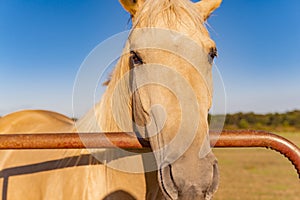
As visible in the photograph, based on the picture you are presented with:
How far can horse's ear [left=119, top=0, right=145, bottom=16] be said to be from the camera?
2252 millimetres

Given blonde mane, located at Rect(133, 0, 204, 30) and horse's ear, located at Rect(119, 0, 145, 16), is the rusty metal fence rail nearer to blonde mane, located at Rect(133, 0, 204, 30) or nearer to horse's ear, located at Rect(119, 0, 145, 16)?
blonde mane, located at Rect(133, 0, 204, 30)

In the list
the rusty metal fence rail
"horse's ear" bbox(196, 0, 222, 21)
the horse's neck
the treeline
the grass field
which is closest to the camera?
the rusty metal fence rail

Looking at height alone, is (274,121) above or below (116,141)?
below

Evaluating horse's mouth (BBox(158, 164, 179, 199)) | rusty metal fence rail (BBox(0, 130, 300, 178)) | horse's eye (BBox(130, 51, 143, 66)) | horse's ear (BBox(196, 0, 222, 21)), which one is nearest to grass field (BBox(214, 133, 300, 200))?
horse's ear (BBox(196, 0, 222, 21))

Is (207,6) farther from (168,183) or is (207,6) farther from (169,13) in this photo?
(168,183)

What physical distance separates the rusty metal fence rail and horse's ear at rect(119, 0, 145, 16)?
786 mm

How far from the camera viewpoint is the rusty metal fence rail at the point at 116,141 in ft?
5.97

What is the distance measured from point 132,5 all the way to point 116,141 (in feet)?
2.79

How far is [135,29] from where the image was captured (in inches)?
81.4

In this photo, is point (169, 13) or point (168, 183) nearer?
point (168, 183)

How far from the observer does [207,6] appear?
7.86 ft

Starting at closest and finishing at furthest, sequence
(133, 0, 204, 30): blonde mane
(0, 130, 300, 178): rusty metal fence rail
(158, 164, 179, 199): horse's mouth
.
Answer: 1. (158, 164, 179, 199): horse's mouth
2. (0, 130, 300, 178): rusty metal fence rail
3. (133, 0, 204, 30): blonde mane

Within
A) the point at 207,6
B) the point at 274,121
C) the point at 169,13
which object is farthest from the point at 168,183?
the point at 274,121

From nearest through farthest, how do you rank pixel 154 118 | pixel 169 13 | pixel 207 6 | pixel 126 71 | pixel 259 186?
A: pixel 154 118 < pixel 169 13 < pixel 126 71 < pixel 207 6 < pixel 259 186
